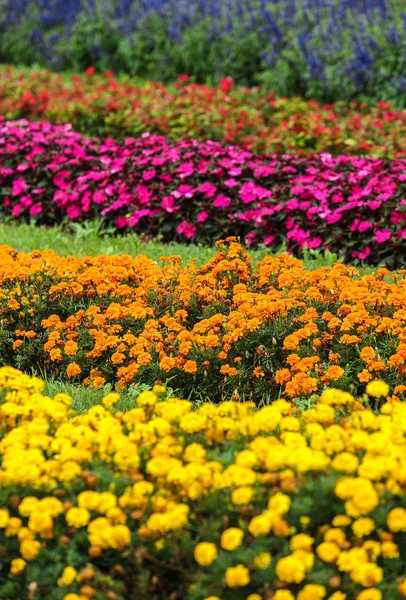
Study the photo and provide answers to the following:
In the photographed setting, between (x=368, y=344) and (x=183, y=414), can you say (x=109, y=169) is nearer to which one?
(x=368, y=344)

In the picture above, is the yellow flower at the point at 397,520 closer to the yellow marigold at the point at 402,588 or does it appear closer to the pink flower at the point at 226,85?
the yellow marigold at the point at 402,588

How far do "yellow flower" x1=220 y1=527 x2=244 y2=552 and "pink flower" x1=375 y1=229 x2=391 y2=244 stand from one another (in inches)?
159

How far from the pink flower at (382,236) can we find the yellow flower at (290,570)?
4096 millimetres

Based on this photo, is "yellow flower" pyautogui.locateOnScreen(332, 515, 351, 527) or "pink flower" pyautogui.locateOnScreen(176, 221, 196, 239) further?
"pink flower" pyautogui.locateOnScreen(176, 221, 196, 239)

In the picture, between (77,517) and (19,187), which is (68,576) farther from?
(19,187)

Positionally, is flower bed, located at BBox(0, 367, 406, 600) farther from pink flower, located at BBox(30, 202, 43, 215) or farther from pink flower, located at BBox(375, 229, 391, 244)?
pink flower, located at BBox(30, 202, 43, 215)

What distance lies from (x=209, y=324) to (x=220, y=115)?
552cm

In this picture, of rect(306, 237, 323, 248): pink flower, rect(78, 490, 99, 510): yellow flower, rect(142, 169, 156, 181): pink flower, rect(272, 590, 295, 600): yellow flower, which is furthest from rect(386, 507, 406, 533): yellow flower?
rect(142, 169, 156, 181): pink flower

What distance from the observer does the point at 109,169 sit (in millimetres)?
7305

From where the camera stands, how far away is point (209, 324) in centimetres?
434

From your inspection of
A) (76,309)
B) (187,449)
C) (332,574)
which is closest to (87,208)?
Answer: (76,309)

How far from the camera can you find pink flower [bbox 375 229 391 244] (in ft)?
19.9

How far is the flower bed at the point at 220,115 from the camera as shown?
8703 mm

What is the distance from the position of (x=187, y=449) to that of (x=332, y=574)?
58 cm
